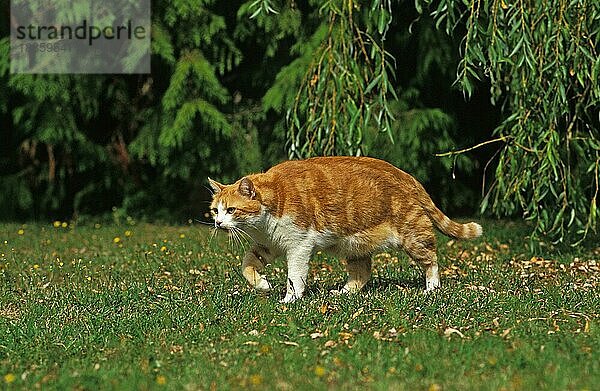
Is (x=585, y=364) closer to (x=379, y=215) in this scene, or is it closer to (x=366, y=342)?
(x=366, y=342)

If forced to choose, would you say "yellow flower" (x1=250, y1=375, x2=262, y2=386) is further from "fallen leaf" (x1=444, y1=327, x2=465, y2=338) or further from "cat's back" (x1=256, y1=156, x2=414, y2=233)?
"cat's back" (x1=256, y1=156, x2=414, y2=233)

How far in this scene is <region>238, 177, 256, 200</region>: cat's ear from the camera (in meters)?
6.90

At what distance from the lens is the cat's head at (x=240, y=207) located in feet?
22.6

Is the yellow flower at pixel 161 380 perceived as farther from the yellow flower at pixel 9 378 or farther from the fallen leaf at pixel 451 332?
the fallen leaf at pixel 451 332

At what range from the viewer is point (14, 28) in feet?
38.8

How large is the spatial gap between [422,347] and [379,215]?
74.8 inches

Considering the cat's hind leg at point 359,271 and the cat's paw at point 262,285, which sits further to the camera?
the cat's hind leg at point 359,271

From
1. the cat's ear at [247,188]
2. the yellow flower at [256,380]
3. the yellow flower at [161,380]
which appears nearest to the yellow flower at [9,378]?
the yellow flower at [161,380]

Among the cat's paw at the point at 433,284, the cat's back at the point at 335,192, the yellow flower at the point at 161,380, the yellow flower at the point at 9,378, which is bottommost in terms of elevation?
the cat's paw at the point at 433,284

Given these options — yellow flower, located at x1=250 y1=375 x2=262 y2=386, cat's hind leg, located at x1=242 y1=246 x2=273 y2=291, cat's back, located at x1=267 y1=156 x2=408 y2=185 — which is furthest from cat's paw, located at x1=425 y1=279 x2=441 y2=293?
yellow flower, located at x1=250 y1=375 x2=262 y2=386

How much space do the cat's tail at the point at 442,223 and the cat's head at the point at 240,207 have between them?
52.2 inches

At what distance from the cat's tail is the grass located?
1.26 ft

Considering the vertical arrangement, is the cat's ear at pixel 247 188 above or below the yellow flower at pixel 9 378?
above

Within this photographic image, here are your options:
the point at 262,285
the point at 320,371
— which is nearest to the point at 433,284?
the point at 262,285
